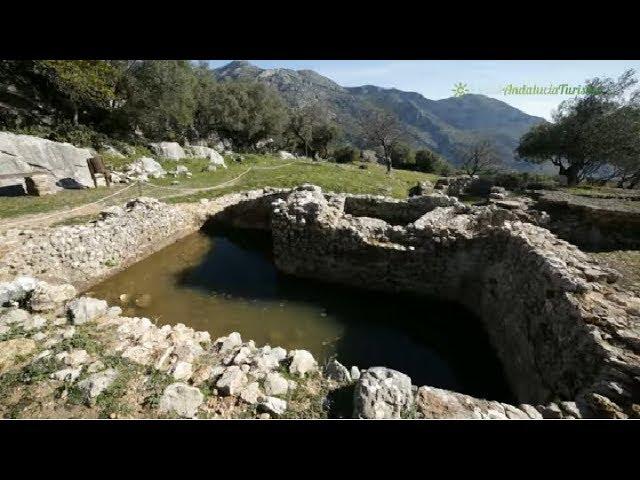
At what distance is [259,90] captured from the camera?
48562 millimetres

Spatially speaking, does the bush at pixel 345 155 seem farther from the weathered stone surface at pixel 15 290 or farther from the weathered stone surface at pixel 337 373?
the weathered stone surface at pixel 337 373

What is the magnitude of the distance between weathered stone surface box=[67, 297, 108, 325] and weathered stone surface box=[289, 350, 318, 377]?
16.1 feet

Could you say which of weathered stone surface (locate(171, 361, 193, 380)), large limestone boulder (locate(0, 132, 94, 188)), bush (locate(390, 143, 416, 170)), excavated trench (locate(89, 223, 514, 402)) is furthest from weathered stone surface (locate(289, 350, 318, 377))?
bush (locate(390, 143, 416, 170))

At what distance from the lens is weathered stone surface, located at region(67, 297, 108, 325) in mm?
7703

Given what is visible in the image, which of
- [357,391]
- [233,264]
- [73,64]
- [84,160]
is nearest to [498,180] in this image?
[233,264]

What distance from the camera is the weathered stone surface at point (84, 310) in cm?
770

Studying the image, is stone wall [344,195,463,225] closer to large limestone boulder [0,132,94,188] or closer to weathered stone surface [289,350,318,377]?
weathered stone surface [289,350,318,377]

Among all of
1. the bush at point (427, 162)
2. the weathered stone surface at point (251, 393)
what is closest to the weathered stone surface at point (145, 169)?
the weathered stone surface at point (251, 393)

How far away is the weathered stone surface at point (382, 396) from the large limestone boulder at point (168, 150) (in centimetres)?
2633
